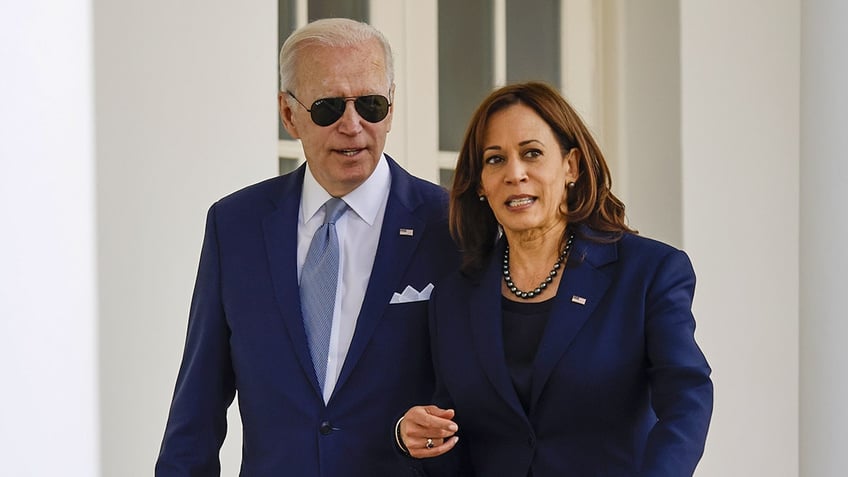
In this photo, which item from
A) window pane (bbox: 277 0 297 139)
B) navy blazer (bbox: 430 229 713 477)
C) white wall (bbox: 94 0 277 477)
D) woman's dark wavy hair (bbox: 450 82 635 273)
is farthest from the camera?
window pane (bbox: 277 0 297 139)

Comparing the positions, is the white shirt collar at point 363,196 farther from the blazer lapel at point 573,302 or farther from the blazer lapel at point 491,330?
the blazer lapel at point 573,302

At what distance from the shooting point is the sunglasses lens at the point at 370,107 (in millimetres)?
3090

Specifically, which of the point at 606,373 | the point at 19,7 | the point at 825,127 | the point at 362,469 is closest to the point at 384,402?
the point at 362,469

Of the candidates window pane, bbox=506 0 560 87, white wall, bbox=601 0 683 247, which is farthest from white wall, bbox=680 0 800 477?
window pane, bbox=506 0 560 87

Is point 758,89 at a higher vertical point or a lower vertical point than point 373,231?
higher

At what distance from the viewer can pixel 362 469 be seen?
2994 mm

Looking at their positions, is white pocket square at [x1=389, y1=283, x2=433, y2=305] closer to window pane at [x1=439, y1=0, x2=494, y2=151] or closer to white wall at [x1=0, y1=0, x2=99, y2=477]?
white wall at [x1=0, y1=0, x2=99, y2=477]

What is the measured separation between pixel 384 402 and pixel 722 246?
2.57 metres

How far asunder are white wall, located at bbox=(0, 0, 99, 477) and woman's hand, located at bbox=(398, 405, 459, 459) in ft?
3.05

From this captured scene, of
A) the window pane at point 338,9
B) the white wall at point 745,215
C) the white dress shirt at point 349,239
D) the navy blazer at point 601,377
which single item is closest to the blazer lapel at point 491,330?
the navy blazer at point 601,377

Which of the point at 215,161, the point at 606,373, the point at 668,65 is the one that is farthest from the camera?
the point at 668,65

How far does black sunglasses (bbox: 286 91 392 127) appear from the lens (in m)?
3.09

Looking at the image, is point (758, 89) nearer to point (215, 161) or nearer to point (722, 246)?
point (722, 246)

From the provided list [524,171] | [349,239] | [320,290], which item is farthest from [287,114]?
[524,171]
